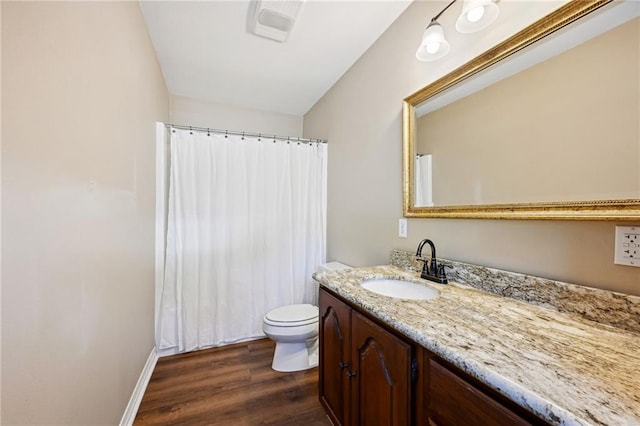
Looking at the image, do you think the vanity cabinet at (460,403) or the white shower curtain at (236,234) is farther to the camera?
the white shower curtain at (236,234)

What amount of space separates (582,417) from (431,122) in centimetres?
133

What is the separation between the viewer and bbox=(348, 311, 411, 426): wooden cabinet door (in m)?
0.81

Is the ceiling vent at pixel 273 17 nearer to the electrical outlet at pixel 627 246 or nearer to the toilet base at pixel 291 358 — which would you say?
the electrical outlet at pixel 627 246

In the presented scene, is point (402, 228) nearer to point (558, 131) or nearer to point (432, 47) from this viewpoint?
point (558, 131)

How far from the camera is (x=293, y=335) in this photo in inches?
69.7

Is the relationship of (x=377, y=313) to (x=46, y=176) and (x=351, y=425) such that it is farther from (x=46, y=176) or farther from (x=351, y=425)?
(x=46, y=176)

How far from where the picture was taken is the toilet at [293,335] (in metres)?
1.77

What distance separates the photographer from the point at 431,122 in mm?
1422

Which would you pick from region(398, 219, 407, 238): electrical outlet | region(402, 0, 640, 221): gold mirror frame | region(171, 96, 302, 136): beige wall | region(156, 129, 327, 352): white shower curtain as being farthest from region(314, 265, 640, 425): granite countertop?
region(171, 96, 302, 136): beige wall

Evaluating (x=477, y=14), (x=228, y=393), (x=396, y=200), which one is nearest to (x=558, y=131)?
(x=477, y=14)

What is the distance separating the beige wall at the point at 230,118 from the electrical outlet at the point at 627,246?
115 inches

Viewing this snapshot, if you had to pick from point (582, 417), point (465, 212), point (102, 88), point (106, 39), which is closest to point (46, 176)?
point (102, 88)

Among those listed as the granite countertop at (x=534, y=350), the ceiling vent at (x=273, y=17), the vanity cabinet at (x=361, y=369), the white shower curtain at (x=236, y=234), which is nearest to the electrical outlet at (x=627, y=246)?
the granite countertop at (x=534, y=350)

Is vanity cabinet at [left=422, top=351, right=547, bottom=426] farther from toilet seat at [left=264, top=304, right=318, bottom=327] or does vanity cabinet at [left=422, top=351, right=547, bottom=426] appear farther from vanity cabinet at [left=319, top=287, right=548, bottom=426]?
toilet seat at [left=264, top=304, right=318, bottom=327]
